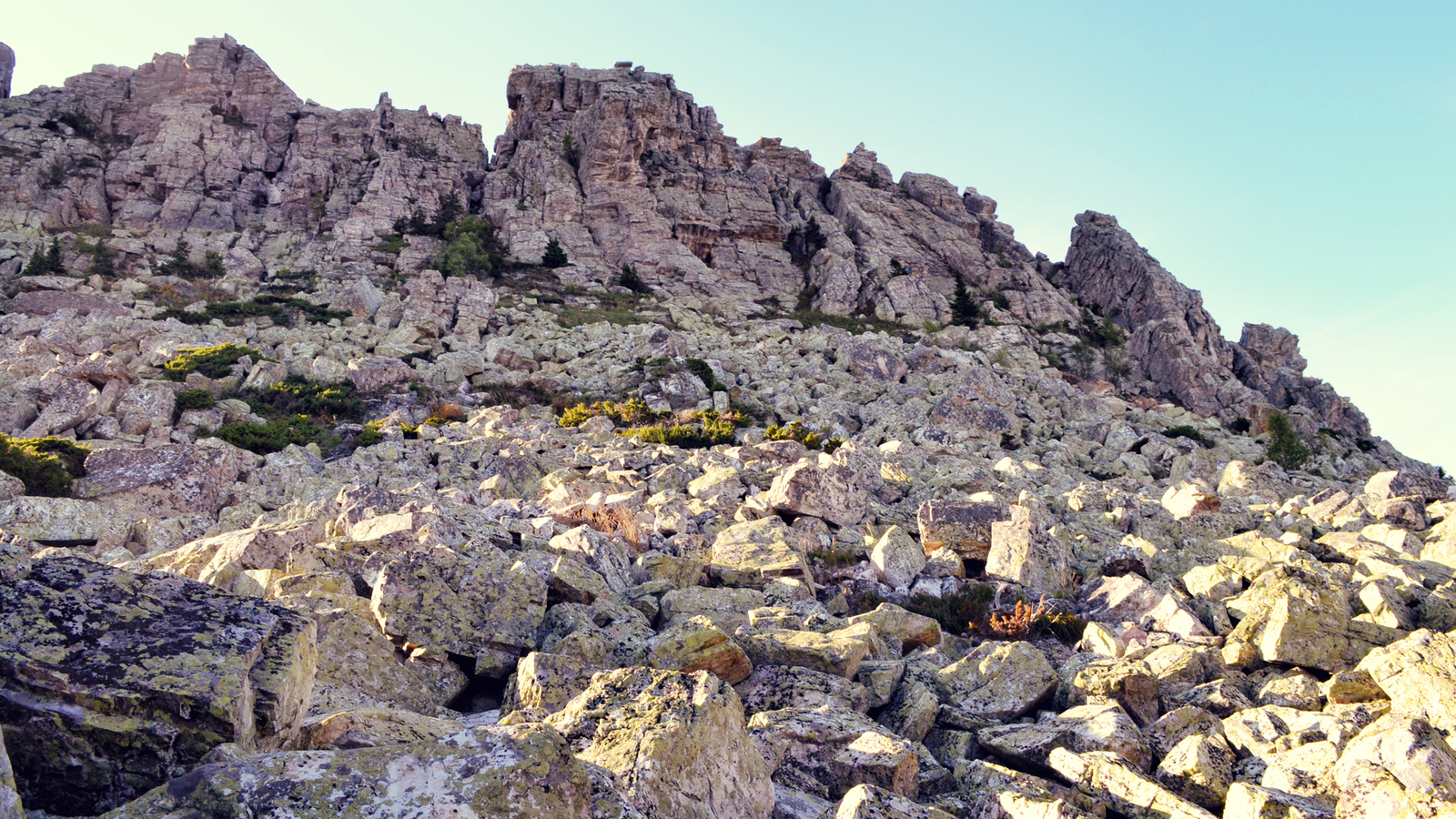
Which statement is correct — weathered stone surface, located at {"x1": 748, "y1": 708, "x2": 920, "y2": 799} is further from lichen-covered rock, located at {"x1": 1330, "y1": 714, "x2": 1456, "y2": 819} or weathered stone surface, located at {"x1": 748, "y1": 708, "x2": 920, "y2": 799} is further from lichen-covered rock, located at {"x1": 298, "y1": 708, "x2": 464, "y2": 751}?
lichen-covered rock, located at {"x1": 1330, "y1": 714, "x2": 1456, "y2": 819}

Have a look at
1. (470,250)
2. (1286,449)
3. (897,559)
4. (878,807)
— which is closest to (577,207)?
(470,250)

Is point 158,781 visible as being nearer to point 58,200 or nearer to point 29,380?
point 29,380

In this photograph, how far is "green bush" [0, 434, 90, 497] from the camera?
1248 centimetres

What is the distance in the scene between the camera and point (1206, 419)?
35969 mm

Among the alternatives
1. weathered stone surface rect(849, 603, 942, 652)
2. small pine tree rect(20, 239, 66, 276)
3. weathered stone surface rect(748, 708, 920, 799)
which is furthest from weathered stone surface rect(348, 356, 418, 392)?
small pine tree rect(20, 239, 66, 276)

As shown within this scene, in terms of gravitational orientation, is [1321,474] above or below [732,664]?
above

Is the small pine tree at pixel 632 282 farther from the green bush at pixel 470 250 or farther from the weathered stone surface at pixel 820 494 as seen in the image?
the weathered stone surface at pixel 820 494

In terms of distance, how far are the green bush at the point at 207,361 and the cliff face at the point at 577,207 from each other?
57.1ft

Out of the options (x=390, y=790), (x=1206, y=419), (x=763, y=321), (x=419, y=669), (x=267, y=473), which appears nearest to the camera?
(x=390, y=790)

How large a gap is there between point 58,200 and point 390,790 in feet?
189

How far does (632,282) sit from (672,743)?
44.0 meters

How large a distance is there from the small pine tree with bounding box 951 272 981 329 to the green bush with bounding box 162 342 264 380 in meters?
35.3

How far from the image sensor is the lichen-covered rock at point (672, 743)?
3797 millimetres

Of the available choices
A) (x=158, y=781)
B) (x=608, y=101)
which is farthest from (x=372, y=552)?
(x=608, y=101)
